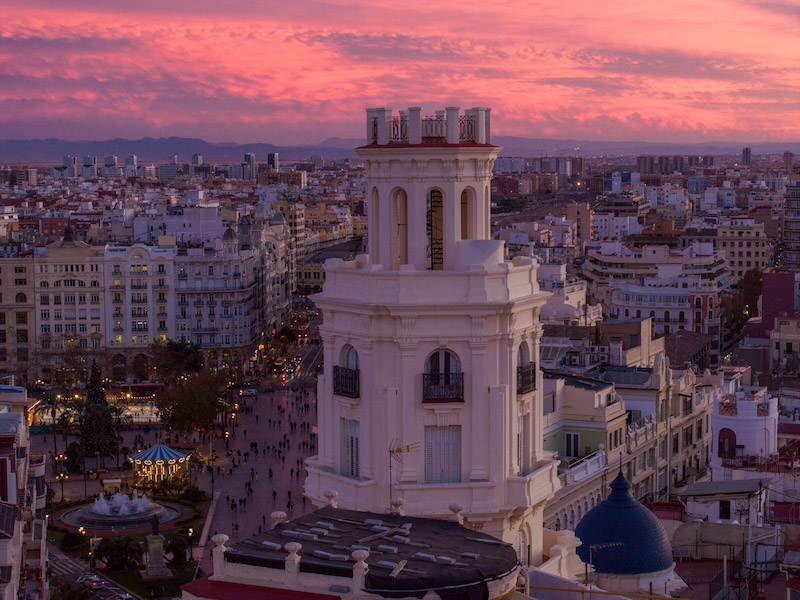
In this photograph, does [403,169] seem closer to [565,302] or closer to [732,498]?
[732,498]

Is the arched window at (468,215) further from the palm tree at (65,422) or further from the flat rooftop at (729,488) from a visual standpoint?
the palm tree at (65,422)

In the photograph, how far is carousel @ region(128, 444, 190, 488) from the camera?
215 ft

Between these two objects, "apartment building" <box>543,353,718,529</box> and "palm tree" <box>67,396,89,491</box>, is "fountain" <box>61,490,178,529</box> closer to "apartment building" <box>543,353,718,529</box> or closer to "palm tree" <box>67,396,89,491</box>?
"palm tree" <box>67,396,89,491</box>

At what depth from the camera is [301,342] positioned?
116m

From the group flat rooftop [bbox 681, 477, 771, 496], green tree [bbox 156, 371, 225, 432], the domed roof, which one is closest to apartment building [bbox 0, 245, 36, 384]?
green tree [bbox 156, 371, 225, 432]

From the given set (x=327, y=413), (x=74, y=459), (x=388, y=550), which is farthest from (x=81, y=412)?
(x=388, y=550)

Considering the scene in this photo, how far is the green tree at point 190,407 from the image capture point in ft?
247

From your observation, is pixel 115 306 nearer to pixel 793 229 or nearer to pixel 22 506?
pixel 793 229

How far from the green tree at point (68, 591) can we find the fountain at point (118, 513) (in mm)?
10599

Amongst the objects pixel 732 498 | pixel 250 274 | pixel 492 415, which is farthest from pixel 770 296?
pixel 492 415

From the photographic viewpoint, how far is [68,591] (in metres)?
42.9

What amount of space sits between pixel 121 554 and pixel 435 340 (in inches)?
1377

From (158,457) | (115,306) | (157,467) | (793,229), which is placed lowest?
(157,467)

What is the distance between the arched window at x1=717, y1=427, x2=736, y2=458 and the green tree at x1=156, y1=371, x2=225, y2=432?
4011 cm
